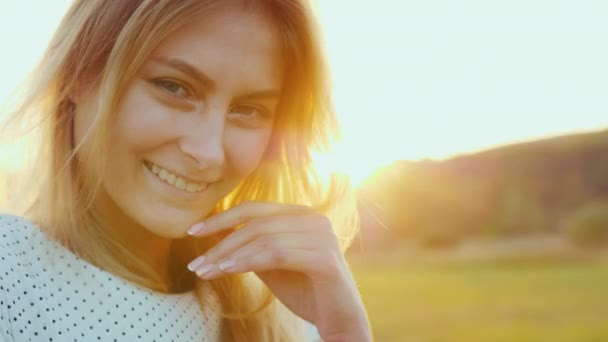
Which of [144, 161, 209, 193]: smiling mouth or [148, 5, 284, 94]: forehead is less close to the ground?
[148, 5, 284, 94]: forehead

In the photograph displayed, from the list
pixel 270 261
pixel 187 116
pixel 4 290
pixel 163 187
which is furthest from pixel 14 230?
pixel 270 261

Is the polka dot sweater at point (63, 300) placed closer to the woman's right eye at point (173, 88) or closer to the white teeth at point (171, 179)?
the white teeth at point (171, 179)

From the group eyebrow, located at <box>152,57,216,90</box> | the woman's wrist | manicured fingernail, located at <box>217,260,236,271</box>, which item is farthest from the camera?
the woman's wrist

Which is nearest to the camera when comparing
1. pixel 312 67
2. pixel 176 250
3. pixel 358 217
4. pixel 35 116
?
pixel 35 116

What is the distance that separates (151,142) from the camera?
67.8 inches

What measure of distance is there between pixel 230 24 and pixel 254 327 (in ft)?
2.43

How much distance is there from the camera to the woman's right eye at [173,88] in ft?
5.67

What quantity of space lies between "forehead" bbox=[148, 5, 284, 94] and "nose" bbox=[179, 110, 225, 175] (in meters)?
0.06

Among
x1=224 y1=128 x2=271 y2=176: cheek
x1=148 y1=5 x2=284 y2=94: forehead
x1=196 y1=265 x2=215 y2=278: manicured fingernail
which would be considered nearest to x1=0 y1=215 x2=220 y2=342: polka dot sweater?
x1=196 y1=265 x2=215 y2=278: manicured fingernail

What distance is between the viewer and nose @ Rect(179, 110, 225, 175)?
173 centimetres

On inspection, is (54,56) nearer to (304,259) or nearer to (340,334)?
(304,259)

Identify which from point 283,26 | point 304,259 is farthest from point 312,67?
point 304,259

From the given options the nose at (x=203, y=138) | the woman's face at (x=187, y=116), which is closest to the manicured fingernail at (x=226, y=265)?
the woman's face at (x=187, y=116)

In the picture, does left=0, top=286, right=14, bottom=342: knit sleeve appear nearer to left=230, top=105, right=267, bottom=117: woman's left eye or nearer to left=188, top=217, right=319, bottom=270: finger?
left=188, top=217, right=319, bottom=270: finger
